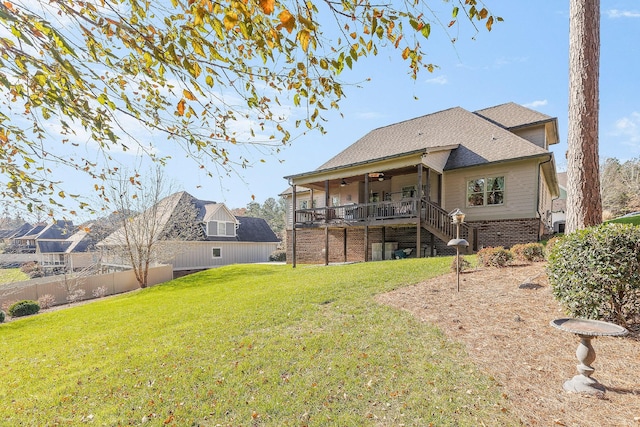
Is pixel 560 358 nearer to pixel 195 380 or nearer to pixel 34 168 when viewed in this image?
pixel 195 380

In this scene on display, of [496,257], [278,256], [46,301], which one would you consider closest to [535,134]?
[496,257]

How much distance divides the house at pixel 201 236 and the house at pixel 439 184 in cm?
932

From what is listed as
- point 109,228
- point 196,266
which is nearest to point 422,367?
point 109,228

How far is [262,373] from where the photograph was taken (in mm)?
4270

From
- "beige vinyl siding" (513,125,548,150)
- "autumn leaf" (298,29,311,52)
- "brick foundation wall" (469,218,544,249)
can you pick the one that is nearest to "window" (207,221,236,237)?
"brick foundation wall" (469,218,544,249)

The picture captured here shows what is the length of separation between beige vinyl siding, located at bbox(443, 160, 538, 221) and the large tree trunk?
6.93 metres

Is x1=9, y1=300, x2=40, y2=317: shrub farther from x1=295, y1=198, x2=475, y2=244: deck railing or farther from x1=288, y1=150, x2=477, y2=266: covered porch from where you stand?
x1=295, y1=198, x2=475, y2=244: deck railing

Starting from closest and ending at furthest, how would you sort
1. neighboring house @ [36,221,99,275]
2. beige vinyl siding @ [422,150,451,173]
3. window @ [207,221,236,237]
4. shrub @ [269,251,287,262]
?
beige vinyl siding @ [422,150,451,173]
window @ [207,221,236,237]
shrub @ [269,251,287,262]
neighboring house @ [36,221,99,275]

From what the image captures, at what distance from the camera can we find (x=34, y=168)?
4.03 m

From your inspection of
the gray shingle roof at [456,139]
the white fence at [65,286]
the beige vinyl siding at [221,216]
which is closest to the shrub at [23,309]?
the white fence at [65,286]

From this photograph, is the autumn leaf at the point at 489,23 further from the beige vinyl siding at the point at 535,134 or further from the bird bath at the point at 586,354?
the beige vinyl siding at the point at 535,134

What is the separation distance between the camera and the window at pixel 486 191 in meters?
13.3

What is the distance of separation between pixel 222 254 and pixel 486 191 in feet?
70.0

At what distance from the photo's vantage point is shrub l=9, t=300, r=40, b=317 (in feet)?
46.1
